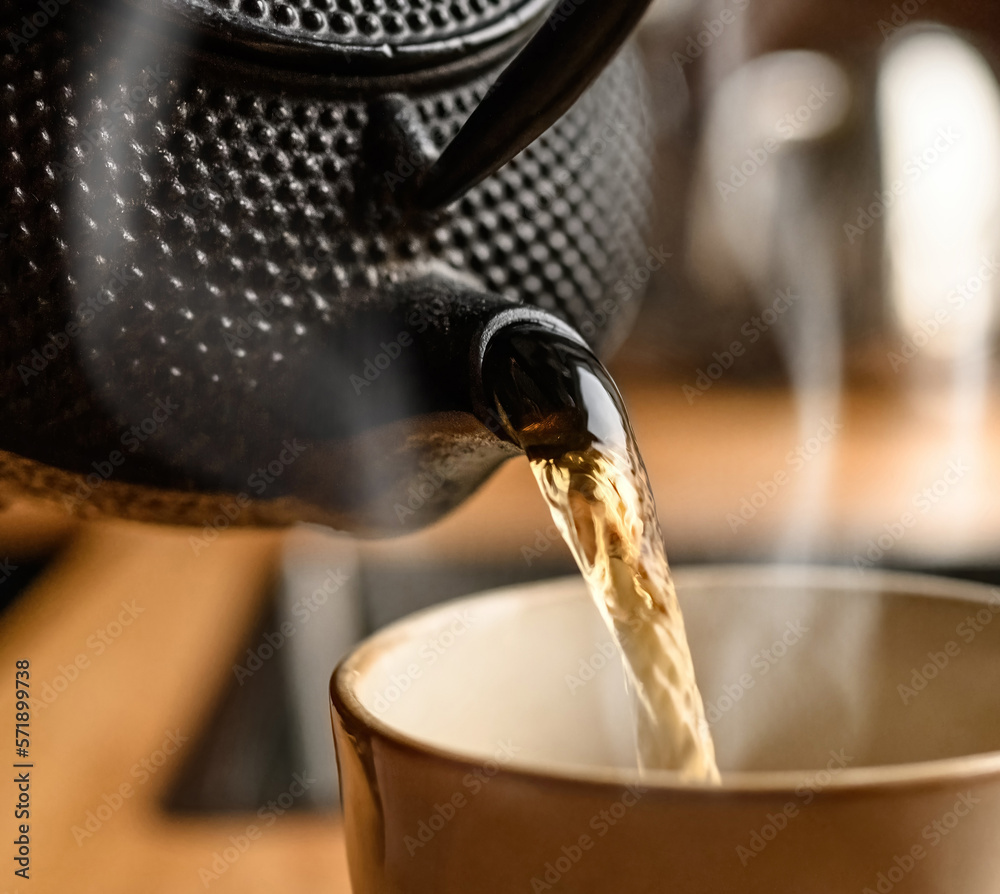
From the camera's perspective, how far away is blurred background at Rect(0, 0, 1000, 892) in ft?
1.71

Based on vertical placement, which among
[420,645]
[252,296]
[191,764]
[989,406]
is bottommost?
[989,406]

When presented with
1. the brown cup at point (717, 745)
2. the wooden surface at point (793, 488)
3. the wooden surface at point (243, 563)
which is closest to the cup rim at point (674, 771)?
the brown cup at point (717, 745)

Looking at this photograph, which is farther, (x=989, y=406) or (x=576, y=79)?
(x=989, y=406)

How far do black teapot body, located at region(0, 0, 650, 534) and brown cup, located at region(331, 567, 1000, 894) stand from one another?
6 centimetres

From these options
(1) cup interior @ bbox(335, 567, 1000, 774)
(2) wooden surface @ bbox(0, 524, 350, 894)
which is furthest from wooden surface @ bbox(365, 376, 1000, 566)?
(1) cup interior @ bbox(335, 567, 1000, 774)

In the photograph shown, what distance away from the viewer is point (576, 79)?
25 centimetres

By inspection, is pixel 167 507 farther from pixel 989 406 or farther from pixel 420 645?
pixel 989 406

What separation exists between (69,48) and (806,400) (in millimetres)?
1038

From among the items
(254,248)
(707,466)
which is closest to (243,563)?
(707,466)

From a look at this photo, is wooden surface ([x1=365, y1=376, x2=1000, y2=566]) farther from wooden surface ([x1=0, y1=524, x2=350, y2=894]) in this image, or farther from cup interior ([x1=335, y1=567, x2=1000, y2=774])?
cup interior ([x1=335, y1=567, x2=1000, y2=774])

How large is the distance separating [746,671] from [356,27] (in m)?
0.24

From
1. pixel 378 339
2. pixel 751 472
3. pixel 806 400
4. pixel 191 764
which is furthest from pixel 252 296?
pixel 806 400

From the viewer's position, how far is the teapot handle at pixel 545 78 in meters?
0.24

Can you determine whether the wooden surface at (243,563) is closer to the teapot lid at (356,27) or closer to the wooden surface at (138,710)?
the wooden surface at (138,710)
